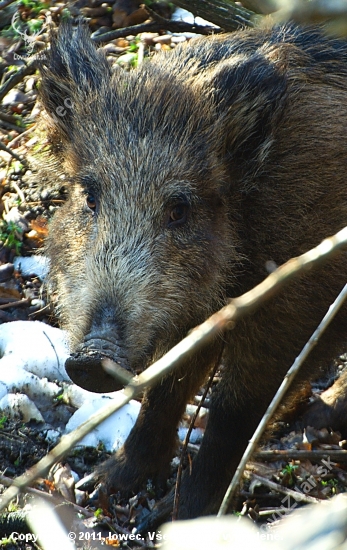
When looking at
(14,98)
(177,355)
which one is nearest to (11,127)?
(14,98)

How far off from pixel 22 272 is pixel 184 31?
2597 millimetres

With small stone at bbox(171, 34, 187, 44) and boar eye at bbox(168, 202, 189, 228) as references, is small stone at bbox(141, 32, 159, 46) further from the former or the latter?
boar eye at bbox(168, 202, 189, 228)

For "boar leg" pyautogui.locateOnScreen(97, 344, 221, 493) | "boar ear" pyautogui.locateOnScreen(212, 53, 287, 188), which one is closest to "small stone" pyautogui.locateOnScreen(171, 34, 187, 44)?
"boar ear" pyautogui.locateOnScreen(212, 53, 287, 188)

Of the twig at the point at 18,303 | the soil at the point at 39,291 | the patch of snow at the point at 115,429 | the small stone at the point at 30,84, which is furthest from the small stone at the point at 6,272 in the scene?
the small stone at the point at 30,84

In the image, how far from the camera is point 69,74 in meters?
4.50

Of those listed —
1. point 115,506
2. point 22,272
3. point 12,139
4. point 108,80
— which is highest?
point 108,80

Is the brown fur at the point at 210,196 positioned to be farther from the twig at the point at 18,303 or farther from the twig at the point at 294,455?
the twig at the point at 18,303

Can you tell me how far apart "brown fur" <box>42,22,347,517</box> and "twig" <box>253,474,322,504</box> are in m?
0.22

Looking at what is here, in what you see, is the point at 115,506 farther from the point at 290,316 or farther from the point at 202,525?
the point at 202,525

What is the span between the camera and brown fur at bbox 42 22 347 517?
154 inches

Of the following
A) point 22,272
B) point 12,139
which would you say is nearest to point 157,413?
point 22,272

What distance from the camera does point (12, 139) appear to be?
6879 mm

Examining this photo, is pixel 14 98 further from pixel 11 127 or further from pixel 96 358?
pixel 96 358

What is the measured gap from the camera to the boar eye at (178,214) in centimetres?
398
